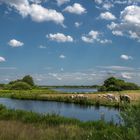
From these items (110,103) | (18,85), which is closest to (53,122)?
(110,103)

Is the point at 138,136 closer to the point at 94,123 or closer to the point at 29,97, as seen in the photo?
the point at 94,123

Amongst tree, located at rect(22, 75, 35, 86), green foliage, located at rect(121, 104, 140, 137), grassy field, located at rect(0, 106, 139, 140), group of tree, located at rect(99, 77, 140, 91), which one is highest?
tree, located at rect(22, 75, 35, 86)

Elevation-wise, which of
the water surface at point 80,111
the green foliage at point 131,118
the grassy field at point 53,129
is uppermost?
the green foliage at point 131,118

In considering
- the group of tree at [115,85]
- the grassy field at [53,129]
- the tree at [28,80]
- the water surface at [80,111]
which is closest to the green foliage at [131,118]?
the grassy field at [53,129]

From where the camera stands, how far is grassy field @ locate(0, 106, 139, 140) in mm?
9158

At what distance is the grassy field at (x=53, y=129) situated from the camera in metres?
9.16

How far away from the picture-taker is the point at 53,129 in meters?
12.6

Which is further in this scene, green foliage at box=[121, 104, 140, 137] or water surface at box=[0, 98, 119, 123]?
water surface at box=[0, 98, 119, 123]

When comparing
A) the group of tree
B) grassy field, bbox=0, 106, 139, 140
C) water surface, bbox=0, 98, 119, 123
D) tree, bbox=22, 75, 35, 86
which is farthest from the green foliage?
tree, bbox=22, 75, 35, 86

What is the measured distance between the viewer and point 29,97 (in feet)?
229

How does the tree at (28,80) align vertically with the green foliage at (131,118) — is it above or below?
above

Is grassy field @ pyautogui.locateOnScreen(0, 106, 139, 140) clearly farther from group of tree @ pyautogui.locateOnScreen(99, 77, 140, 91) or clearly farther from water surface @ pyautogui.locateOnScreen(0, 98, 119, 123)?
group of tree @ pyautogui.locateOnScreen(99, 77, 140, 91)

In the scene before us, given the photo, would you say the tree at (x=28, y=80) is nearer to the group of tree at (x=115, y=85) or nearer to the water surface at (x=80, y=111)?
the group of tree at (x=115, y=85)

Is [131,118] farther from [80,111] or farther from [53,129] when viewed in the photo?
[80,111]
